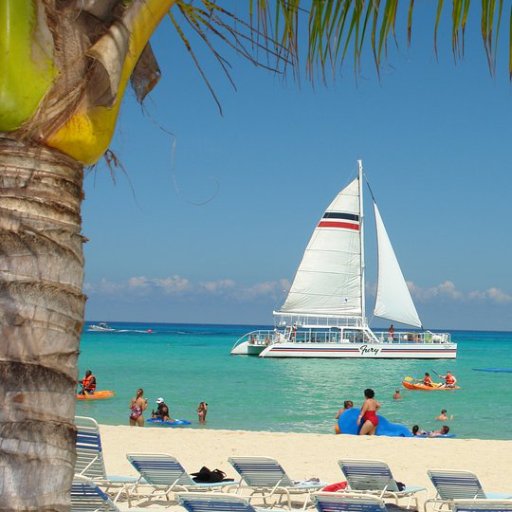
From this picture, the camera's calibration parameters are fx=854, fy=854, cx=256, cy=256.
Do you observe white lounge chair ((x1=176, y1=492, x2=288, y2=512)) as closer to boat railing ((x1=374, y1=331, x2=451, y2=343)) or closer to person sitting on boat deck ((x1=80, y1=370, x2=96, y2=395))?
person sitting on boat deck ((x1=80, y1=370, x2=96, y2=395))

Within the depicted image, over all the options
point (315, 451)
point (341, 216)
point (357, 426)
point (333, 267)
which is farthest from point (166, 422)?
point (333, 267)

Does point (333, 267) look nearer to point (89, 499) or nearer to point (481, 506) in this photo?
point (89, 499)

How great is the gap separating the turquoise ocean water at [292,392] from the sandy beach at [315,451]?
26.2 feet

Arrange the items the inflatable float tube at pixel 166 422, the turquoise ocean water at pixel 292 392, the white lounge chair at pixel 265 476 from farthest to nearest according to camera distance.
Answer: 1. the turquoise ocean water at pixel 292 392
2. the inflatable float tube at pixel 166 422
3. the white lounge chair at pixel 265 476

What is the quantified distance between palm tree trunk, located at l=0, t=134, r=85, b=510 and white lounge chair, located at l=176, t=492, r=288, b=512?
4181 mm

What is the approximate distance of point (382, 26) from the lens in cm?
216

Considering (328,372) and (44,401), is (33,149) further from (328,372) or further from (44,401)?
(328,372)

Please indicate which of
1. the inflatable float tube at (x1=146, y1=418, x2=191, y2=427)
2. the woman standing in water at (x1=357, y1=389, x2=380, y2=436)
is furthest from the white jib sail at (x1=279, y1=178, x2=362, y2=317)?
the woman standing in water at (x1=357, y1=389, x2=380, y2=436)

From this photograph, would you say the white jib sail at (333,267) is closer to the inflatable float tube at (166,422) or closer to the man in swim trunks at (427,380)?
the man in swim trunks at (427,380)

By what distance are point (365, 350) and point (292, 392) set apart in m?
21.8

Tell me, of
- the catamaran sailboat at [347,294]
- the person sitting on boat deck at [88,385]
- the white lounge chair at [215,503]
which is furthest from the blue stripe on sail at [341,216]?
the white lounge chair at [215,503]

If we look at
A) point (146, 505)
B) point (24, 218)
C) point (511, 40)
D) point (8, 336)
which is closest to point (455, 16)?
point (511, 40)

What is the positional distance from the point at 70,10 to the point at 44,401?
921 mm

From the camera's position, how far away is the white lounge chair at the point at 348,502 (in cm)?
608
